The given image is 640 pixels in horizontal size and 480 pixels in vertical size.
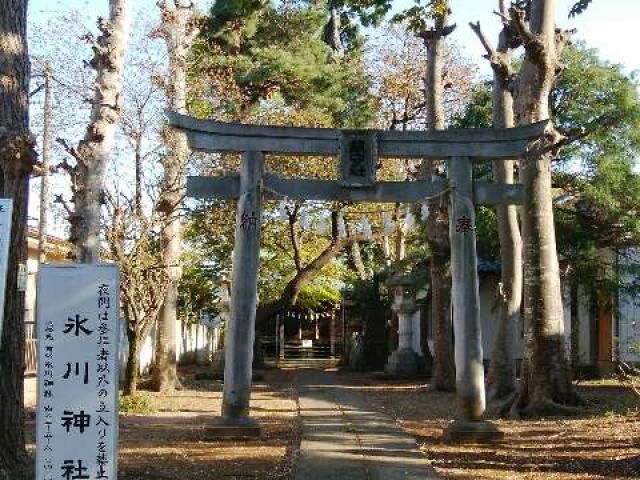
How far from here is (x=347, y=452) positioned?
10289 millimetres

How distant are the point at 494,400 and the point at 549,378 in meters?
2.15

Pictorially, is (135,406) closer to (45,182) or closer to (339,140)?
(339,140)

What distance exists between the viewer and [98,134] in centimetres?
1238

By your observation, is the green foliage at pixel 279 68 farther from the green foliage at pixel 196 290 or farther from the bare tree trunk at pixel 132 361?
the bare tree trunk at pixel 132 361

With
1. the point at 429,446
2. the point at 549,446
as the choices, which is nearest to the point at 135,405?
the point at 429,446

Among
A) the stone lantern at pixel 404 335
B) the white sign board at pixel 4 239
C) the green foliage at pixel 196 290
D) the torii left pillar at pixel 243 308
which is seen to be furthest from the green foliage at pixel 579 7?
the green foliage at pixel 196 290

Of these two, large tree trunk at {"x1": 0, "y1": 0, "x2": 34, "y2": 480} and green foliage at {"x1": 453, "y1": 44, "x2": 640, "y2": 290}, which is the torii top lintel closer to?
large tree trunk at {"x1": 0, "y1": 0, "x2": 34, "y2": 480}

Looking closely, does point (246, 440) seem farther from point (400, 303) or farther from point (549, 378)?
point (400, 303)

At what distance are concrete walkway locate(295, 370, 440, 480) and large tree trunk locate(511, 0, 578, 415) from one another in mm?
2525

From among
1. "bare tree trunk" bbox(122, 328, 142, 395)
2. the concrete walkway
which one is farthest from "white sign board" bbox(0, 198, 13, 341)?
"bare tree trunk" bbox(122, 328, 142, 395)

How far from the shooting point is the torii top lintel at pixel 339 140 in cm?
1178

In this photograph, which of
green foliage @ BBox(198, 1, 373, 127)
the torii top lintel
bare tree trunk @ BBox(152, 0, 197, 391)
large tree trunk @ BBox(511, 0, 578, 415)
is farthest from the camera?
green foliage @ BBox(198, 1, 373, 127)

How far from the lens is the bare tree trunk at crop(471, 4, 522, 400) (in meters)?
16.2

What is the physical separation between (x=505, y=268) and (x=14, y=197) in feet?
38.0
